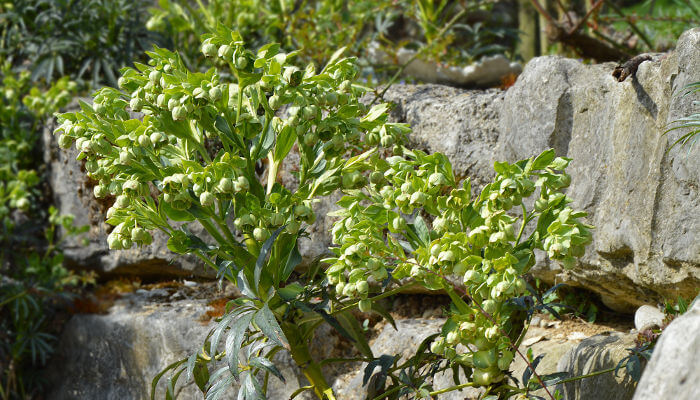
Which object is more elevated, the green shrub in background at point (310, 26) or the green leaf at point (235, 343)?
the green shrub in background at point (310, 26)

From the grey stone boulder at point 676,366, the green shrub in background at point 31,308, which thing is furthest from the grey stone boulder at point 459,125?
the green shrub in background at point 31,308

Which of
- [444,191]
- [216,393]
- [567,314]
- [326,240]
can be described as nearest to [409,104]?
[444,191]

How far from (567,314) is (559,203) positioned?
3.19 ft

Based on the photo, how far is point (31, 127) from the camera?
13.0ft

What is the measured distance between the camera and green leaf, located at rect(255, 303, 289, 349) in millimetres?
1734

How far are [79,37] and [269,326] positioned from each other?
9.65ft

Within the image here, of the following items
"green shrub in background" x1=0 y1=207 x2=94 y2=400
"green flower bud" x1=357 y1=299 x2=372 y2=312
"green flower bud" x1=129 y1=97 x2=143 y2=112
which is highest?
"green flower bud" x1=129 y1=97 x2=143 y2=112

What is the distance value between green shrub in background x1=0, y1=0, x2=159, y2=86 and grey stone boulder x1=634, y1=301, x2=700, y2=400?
3358 mm

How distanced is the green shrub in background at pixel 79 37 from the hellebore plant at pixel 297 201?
2.23 m

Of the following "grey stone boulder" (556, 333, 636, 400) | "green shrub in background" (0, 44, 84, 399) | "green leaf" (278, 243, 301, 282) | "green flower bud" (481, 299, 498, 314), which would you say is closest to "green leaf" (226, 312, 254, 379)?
"green leaf" (278, 243, 301, 282)

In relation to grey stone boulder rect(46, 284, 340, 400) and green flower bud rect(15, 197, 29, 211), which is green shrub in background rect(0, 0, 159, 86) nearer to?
green flower bud rect(15, 197, 29, 211)

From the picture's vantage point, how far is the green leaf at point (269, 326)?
5.69 feet

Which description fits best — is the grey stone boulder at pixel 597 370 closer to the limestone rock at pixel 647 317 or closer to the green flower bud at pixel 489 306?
the limestone rock at pixel 647 317

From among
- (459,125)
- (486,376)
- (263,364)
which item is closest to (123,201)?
(263,364)
